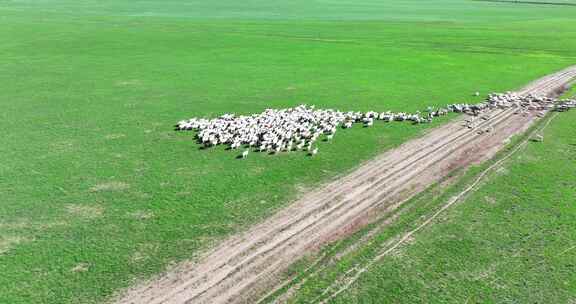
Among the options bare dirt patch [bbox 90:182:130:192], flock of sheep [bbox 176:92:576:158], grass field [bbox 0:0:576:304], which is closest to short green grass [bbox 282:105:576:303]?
grass field [bbox 0:0:576:304]

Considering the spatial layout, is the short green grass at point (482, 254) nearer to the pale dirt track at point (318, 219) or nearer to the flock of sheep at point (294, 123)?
the pale dirt track at point (318, 219)

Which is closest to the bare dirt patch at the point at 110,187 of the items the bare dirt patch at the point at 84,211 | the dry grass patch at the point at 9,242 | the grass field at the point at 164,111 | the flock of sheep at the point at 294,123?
the grass field at the point at 164,111

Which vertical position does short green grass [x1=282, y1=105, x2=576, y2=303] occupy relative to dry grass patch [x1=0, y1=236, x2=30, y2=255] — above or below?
above

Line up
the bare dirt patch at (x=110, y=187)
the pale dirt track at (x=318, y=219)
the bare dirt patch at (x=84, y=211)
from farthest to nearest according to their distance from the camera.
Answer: the bare dirt patch at (x=110, y=187) → the bare dirt patch at (x=84, y=211) → the pale dirt track at (x=318, y=219)

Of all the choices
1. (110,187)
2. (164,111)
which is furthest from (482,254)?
(164,111)

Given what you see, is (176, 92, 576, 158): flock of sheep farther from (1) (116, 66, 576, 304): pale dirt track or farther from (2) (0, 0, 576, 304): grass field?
(1) (116, 66, 576, 304): pale dirt track

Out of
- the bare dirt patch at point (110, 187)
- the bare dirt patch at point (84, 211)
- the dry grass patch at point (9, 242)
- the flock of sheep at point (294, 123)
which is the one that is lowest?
the dry grass patch at point (9, 242)

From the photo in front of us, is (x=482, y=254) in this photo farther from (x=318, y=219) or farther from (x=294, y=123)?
(x=294, y=123)

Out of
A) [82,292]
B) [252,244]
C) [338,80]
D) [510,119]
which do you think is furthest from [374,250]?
[338,80]
